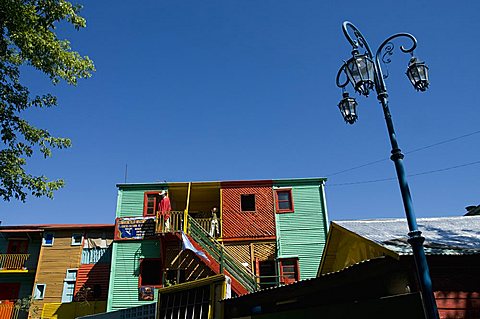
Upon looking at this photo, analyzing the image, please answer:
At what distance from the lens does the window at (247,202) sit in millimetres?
22209

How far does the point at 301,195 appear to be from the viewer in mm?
22156

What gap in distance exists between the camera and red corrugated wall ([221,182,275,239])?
69.5 feet

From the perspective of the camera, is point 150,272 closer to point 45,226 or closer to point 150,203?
point 150,203

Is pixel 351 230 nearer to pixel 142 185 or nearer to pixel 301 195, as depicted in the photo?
pixel 301 195

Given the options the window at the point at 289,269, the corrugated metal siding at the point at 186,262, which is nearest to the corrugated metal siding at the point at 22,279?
the corrugated metal siding at the point at 186,262

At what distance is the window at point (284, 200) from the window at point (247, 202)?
Answer: 1.39 m

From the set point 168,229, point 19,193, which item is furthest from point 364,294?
point 168,229

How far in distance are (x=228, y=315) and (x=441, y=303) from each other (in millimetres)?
4449

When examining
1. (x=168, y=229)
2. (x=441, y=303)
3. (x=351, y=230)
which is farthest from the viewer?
(x=168, y=229)

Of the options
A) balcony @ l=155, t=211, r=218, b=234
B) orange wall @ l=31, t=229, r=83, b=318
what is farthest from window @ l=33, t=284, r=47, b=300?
balcony @ l=155, t=211, r=218, b=234

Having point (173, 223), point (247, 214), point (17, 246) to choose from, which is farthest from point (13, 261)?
point (247, 214)

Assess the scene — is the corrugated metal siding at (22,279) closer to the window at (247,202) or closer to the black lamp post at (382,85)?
the window at (247,202)

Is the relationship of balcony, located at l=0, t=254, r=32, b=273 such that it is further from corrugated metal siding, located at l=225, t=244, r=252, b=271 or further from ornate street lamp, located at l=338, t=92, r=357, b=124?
ornate street lamp, located at l=338, t=92, r=357, b=124

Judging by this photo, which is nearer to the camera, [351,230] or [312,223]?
[351,230]
